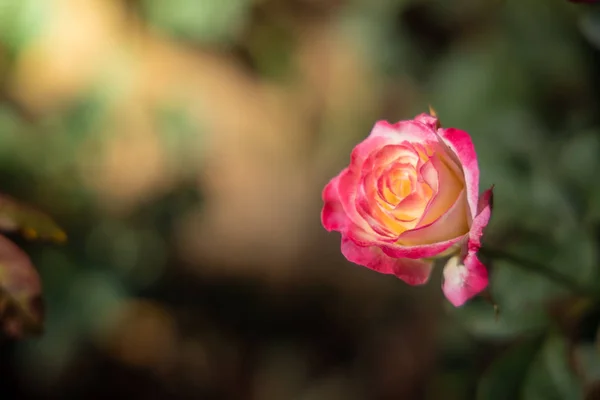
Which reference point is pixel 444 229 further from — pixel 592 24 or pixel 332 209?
pixel 592 24

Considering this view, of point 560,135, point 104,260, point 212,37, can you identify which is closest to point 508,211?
point 560,135

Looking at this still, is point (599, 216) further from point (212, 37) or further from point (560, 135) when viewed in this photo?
point (212, 37)

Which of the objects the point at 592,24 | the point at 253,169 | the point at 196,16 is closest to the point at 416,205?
the point at 592,24

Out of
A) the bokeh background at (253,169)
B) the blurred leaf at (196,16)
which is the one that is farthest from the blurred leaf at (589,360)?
the blurred leaf at (196,16)

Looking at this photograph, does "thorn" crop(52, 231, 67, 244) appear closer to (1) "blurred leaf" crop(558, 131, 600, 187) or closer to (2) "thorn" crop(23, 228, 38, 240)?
(2) "thorn" crop(23, 228, 38, 240)

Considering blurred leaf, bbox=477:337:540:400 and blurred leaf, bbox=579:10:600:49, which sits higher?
blurred leaf, bbox=579:10:600:49

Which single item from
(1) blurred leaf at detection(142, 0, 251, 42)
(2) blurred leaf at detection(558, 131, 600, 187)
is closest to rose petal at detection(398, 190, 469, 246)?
(2) blurred leaf at detection(558, 131, 600, 187)

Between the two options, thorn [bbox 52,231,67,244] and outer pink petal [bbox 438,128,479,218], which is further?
thorn [bbox 52,231,67,244]
